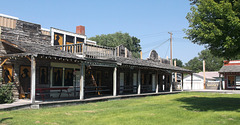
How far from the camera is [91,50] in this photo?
16875mm

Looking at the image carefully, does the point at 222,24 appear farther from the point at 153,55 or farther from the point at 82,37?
the point at 153,55

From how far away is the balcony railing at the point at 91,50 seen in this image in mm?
16347

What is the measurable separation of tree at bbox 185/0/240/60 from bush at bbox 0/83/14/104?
10.6 metres

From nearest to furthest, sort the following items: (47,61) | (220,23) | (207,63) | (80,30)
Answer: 1. (220,23)
2. (47,61)
3. (80,30)
4. (207,63)

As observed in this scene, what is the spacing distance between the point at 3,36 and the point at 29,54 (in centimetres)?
356

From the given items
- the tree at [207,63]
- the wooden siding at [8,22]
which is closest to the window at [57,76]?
the wooden siding at [8,22]

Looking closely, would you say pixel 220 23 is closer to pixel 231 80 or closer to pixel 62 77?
pixel 62 77

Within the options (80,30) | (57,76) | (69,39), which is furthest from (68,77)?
(80,30)

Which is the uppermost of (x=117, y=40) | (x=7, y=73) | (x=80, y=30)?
(x=117, y=40)

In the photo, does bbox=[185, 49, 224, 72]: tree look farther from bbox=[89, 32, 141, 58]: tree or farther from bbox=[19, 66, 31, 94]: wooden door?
bbox=[19, 66, 31, 94]: wooden door

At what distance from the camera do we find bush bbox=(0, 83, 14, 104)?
13.5m

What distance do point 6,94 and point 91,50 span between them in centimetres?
591

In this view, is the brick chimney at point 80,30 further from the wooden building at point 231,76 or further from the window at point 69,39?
the wooden building at point 231,76

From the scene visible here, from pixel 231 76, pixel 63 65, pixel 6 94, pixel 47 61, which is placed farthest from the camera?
pixel 231 76
